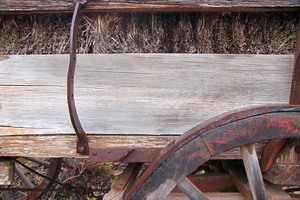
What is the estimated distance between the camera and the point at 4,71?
112 centimetres

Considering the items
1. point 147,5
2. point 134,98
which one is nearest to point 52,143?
point 134,98

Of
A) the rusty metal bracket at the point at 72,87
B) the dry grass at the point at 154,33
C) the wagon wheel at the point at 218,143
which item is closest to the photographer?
the wagon wheel at the point at 218,143

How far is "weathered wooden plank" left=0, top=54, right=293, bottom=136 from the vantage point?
1098mm

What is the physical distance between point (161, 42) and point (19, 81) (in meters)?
0.75

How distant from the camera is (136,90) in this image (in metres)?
1.12

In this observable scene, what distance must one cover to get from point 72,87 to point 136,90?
1.01 feet

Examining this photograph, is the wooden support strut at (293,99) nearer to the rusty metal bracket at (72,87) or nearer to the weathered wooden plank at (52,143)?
the weathered wooden plank at (52,143)

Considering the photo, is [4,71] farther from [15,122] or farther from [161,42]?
[161,42]

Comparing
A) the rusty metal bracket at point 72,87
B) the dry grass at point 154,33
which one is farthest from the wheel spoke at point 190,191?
the dry grass at point 154,33

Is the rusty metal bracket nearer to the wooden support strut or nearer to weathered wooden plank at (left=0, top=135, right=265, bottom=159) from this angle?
weathered wooden plank at (left=0, top=135, right=265, bottom=159)

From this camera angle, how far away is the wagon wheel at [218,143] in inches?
31.6

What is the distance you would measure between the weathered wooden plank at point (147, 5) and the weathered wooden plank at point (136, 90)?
8.6 inches

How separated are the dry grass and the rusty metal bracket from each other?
0.12m

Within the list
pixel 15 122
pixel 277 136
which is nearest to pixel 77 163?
pixel 15 122
